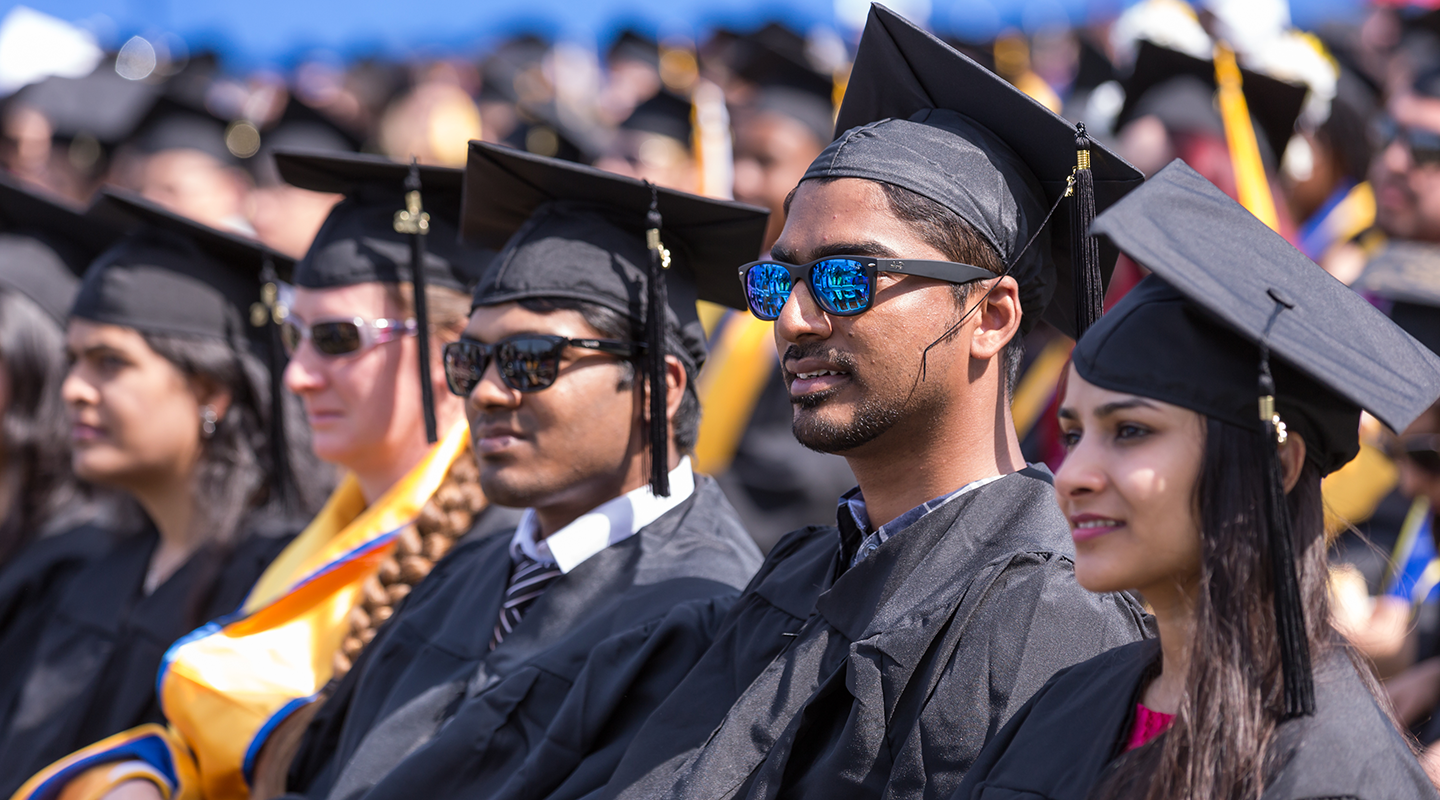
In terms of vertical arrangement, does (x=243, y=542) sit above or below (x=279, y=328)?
below

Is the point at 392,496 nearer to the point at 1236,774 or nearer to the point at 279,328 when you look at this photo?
the point at 279,328

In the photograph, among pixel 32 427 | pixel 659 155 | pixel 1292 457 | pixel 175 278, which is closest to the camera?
pixel 1292 457

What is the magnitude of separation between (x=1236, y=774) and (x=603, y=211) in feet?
7.33

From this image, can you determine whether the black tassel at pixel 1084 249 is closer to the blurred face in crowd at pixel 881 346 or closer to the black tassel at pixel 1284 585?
the blurred face in crowd at pixel 881 346

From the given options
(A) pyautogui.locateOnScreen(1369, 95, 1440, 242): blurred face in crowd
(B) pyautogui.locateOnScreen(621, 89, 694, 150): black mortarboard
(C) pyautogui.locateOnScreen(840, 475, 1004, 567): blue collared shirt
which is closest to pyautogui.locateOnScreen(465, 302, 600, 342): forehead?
(C) pyautogui.locateOnScreen(840, 475, 1004, 567): blue collared shirt

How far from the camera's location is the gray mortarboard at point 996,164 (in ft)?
8.44

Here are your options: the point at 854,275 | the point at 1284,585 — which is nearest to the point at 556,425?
the point at 854,275

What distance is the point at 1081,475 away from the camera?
196 cm

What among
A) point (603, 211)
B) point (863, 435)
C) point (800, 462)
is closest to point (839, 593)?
point (863, 435)

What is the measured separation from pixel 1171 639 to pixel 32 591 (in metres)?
4.46

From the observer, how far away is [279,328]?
4.73 m

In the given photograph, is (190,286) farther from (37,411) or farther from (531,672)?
(531,672)

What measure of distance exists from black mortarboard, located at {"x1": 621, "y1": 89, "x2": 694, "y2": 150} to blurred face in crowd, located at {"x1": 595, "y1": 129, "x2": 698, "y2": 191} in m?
0.04

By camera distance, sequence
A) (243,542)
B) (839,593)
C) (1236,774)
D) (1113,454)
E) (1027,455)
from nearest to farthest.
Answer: (1236,774)
(1113,454)
(839,593)
(243,542)
(1027,455)
